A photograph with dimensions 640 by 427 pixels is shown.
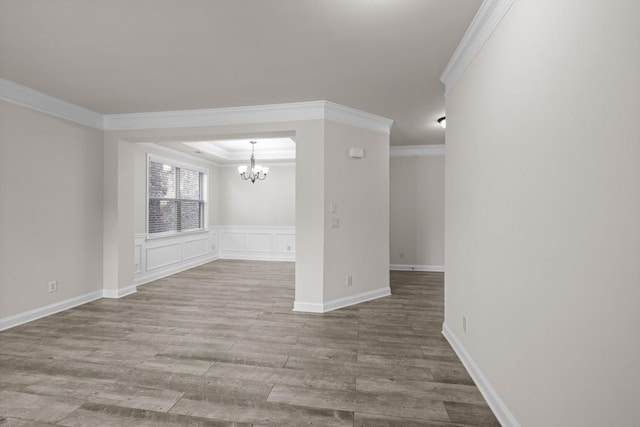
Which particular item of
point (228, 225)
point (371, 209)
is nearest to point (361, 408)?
point (371, 209)

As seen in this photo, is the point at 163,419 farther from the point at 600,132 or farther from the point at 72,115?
the point at 72,115

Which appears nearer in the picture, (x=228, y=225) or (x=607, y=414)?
(x=607, y=414)

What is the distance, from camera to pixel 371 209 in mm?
4723

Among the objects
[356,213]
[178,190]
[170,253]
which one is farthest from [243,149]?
[356,213]

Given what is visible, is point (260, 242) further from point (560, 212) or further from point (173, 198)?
point (560, 212)

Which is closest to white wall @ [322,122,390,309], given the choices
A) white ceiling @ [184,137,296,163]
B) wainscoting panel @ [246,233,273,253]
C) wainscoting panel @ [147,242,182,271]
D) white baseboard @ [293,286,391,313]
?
white baseboard @ [293,286,391,313]

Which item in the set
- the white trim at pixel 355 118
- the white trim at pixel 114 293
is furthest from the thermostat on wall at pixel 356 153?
the white trim at pixel 114 293

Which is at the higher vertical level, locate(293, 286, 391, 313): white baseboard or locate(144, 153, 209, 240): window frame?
locate(144, 153, 209, 240): window frame

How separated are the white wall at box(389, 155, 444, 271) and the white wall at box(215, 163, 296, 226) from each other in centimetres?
273

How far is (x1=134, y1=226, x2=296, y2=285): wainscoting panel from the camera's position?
668cm

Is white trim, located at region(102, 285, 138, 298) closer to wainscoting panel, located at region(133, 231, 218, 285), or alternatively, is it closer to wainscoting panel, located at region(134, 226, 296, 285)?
wainscoting panel, located at region(133, 231, 218, 285)

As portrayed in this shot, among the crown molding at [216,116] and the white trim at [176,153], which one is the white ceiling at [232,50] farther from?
the white trim at [176,153]

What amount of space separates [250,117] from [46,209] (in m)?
2.78

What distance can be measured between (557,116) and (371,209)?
3322 mm
